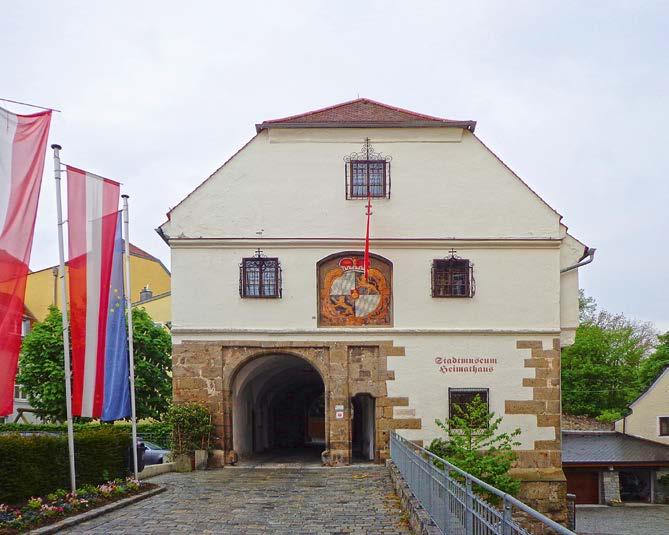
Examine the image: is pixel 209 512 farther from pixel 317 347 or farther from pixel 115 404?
pixel 317 347

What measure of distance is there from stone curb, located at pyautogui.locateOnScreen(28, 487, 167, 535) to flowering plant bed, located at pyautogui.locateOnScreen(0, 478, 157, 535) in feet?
0.48

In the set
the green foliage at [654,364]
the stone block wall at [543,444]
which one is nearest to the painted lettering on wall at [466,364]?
the stone block wall at [543,444]

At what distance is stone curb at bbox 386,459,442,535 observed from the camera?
923 cm

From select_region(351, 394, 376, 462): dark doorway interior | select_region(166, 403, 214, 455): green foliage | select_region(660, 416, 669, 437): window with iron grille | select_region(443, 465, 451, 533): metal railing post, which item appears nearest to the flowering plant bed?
select_region(166, 403, 214, 455): green foliage

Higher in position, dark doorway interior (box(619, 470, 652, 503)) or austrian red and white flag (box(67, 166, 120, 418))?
austrian red and white flag (box(67, 166, 120, 418))

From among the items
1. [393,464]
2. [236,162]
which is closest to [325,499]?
[393,464]

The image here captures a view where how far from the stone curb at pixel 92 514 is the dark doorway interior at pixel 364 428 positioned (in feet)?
25.5

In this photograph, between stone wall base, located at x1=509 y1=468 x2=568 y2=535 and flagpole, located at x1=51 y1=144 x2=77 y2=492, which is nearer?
flagpole, located at x1=51 y1=144 x2=77 y2=492

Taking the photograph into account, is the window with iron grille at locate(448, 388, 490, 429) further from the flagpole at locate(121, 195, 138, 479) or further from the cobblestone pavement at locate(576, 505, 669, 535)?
the cobblestone pavement at locate(576, 505, 669, 535)

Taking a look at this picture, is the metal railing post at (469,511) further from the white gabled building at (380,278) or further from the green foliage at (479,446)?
the white gabled building at (380,278)

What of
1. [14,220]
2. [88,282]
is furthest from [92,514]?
[14,220]

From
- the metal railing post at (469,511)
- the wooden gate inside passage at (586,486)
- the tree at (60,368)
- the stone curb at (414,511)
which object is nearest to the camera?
the metal railing post at (469,511)

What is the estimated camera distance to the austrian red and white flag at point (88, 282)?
1398 centimetres

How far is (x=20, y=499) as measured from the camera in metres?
11.8
